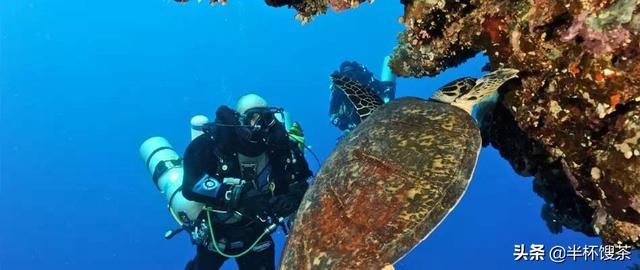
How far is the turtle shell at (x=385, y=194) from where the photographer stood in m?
2.36

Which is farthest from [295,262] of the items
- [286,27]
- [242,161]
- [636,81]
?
[286,27]

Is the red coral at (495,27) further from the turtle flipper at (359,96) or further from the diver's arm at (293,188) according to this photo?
the diver's arm at (293,188)

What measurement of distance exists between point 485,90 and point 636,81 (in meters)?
0.79

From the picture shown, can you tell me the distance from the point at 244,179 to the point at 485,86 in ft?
10.5

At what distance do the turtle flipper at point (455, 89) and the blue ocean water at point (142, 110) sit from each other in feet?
99.4

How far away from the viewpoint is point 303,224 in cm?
249

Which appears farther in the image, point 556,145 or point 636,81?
point 556,145

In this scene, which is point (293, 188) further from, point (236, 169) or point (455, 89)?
point (455, 89)

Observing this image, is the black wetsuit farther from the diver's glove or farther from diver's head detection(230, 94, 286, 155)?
the diver's glove

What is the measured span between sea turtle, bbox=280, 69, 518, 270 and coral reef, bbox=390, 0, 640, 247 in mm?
210

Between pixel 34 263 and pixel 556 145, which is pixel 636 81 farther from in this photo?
pixel 34 263

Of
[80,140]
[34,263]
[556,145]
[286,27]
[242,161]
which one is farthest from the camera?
[286,27]

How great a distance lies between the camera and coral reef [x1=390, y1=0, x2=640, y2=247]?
6.23ft

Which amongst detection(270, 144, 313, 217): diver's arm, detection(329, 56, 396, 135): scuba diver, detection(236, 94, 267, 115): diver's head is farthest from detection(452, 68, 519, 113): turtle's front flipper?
detection(329, 56, 396, 135): scuba diver
